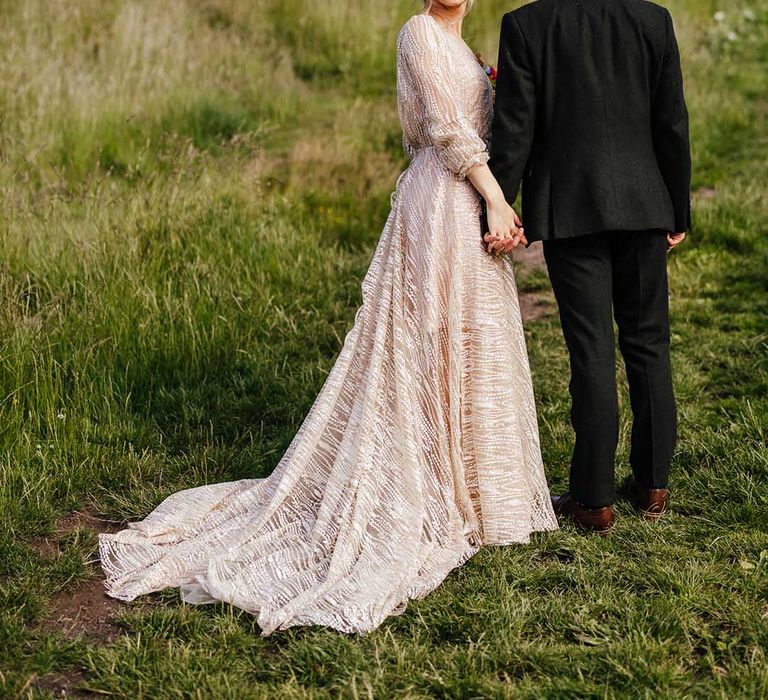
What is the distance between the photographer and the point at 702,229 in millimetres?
7320

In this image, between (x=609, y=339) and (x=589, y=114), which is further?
(x=609, y=339)

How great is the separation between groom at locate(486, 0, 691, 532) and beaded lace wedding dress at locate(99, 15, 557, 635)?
0.20 meters

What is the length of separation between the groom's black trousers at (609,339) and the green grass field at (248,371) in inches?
11.8

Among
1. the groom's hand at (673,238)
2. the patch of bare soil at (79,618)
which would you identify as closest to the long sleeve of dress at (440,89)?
the groom's hand at (673,238)

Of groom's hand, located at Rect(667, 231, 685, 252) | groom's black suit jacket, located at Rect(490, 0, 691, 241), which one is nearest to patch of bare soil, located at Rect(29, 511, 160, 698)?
groom's black suit jacket, located at Rect(490, 0, 691, 241)

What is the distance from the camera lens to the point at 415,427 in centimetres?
358

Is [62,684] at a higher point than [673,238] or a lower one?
lower

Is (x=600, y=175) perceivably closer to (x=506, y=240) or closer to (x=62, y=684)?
(x=506, y=240)

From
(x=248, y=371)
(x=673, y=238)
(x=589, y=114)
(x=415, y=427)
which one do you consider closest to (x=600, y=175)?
(x=589, y=114)

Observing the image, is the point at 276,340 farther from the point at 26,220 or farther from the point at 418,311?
the point at 418,311

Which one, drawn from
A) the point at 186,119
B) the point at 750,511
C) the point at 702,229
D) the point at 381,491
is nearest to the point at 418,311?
the point at 381,491

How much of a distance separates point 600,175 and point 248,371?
2484 millimetres

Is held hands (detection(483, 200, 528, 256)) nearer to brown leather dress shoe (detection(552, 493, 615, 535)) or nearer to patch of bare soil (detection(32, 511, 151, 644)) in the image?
brown leather dress shoe (detection(552, 493, 615, 535))

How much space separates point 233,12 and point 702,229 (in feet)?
20.8
